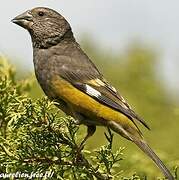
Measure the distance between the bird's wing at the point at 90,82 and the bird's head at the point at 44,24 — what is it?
1.19 ft

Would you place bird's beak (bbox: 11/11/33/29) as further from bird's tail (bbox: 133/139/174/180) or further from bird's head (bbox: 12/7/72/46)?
bird's tail (bbox: 133/139/174/180)

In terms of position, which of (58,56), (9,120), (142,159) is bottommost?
(142,159)

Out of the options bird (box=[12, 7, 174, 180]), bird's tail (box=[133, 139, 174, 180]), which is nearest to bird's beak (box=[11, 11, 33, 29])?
bird (box=[12, 7, 174, 180])

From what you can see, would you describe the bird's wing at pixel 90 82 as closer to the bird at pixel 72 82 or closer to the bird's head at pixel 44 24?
the bird at pixel 72 82

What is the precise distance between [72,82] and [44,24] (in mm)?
817

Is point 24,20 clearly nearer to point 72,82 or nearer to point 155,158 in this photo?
point 72,82

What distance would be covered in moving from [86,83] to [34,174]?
1.25m

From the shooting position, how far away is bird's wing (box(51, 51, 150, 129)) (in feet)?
17.4

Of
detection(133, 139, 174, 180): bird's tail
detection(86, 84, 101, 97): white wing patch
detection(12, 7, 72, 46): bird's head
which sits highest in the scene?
detection(12, 7, 72, 46): bird's head

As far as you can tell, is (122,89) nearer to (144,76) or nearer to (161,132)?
(144,76)

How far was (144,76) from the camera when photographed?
7.76 meters

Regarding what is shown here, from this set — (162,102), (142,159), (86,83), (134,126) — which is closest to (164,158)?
(142,159)

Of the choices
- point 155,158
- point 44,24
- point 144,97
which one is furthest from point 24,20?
point 144,97

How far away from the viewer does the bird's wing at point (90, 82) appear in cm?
531
